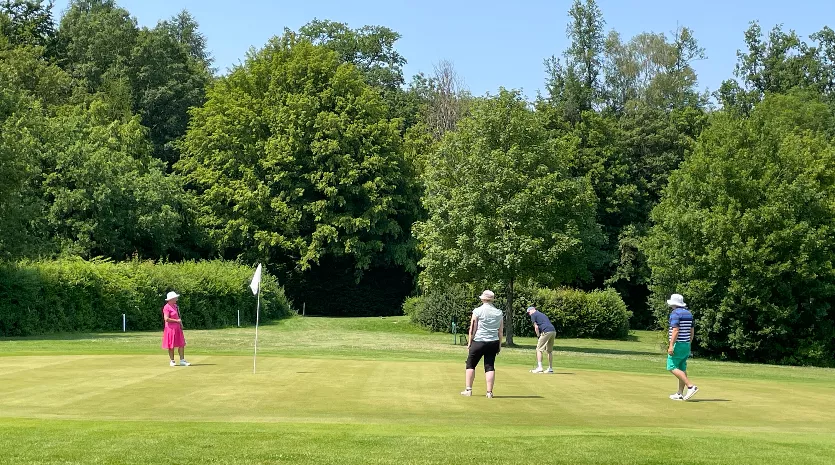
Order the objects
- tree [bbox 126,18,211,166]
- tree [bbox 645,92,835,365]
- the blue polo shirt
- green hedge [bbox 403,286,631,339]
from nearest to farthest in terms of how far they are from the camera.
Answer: the blue polo shirt → tree [bbox 645,92,835,365] → green hedge [bbox 403,286,631,339] → tree [bbox 126,18,211,166]

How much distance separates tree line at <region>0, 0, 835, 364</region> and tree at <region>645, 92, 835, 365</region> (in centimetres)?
13

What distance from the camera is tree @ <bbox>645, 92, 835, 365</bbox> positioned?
4678 cm

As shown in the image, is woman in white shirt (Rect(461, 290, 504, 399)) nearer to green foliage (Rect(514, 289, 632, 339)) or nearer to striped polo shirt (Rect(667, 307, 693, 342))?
striped polo shirt (Rect(667, 307, 693, 342))

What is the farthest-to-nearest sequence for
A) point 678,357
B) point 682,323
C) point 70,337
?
1. point 70,337
2. point 682,323
3. point 678,357

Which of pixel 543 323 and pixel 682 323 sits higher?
pixel 682 323

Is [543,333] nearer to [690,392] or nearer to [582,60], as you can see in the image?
[690,392]

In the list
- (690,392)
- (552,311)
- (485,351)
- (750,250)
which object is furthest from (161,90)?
(690,392)

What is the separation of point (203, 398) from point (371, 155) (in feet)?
169

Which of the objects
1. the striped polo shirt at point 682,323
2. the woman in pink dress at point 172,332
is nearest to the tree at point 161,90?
the woman in pink dress at point 172,332

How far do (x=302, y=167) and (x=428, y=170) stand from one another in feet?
72.5

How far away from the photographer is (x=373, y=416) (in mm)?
15688

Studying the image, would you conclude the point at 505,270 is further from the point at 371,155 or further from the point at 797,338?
the point at 371,155

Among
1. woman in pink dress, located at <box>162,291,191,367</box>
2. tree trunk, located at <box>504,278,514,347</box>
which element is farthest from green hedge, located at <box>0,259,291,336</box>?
woman in pink dress, located at <box>162,291,191,367</box>

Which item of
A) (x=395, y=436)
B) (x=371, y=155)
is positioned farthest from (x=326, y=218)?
(x=395, y=436)
